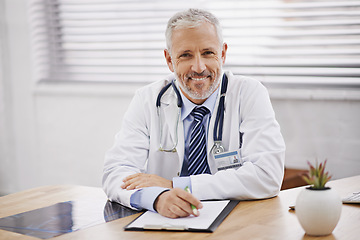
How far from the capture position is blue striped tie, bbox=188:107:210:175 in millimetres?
2229

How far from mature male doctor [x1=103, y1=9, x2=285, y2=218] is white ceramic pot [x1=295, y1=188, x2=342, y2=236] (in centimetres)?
48

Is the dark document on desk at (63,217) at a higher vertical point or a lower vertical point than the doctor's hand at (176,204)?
lower

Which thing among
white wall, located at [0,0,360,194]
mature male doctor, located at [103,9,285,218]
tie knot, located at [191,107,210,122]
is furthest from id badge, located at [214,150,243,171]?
white wall, located at [0,0,360,194]

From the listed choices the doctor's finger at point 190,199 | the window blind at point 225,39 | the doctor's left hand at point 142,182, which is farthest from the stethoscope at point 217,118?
the window blind at point 225,39

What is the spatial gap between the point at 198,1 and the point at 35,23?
153cm

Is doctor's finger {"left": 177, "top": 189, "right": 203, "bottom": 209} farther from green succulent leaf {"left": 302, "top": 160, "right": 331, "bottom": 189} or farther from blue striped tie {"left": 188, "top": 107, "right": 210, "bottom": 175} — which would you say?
blue striped tie {"left": 188, "top": 107, "right": 210, "bottom": 175}

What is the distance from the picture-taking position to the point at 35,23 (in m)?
4.32

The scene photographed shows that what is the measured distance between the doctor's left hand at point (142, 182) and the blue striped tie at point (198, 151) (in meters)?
0.28

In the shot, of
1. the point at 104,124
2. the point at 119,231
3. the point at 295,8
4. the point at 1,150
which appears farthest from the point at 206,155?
the point at 1,150

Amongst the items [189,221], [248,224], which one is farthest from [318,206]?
[189,221]

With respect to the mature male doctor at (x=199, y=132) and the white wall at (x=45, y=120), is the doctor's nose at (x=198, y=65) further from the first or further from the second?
the white wall at (x=45, y=120)

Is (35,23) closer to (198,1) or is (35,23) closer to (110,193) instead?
(198,1)

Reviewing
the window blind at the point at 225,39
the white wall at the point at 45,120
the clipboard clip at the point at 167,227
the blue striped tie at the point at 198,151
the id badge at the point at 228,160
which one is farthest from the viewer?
the white wall at the point at 45,120

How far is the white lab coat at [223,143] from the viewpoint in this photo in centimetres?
192
